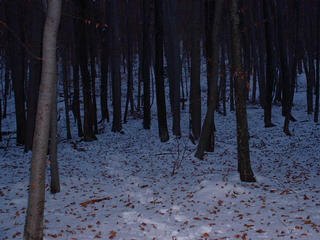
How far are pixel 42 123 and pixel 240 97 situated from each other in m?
5.34

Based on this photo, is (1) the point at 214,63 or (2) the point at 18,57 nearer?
(1) the point at 214,63

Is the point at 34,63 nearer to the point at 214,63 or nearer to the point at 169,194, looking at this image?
the point at 214,63

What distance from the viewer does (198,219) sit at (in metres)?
6.00

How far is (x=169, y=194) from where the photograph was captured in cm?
782

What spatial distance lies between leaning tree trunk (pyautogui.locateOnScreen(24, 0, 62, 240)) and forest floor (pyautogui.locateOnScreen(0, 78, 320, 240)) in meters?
1.20

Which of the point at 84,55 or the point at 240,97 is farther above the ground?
the point at 84,55

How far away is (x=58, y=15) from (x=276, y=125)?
16.7 metres

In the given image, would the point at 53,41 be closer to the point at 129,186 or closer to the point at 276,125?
the point at 129,186

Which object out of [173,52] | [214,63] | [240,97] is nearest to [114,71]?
[173,52]

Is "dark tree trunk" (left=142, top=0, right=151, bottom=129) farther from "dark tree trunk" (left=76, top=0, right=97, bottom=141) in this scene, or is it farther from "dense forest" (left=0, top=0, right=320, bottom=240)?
"dark tree trunk" (left=76, top=0, right=97, bottom=141)

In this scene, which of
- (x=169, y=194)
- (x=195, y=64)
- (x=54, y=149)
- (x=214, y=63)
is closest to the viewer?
(x=54, y=149)

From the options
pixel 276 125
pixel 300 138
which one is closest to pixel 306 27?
pixel 276 125

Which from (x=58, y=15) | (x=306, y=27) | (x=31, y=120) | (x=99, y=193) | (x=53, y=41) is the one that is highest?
(x=306, y=27)

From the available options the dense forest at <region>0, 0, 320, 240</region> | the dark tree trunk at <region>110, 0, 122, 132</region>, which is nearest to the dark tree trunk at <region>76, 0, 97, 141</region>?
the dense forest at <region>0, 0, 320, 240</region>
